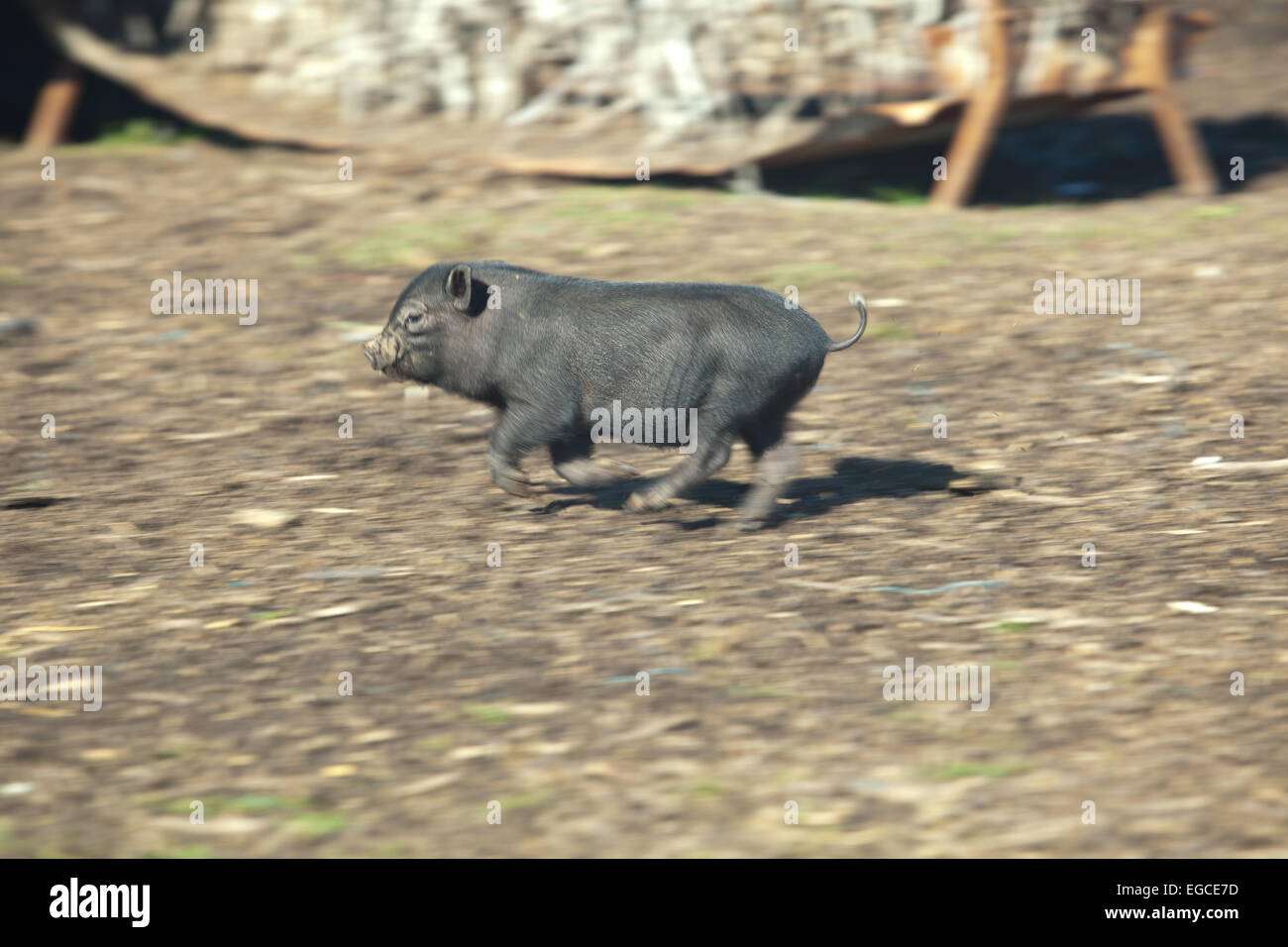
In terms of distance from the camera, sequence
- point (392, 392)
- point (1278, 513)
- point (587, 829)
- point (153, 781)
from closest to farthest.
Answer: point (587, 829)
point (153, 781)
point (1278, 513)
point (392, 392)

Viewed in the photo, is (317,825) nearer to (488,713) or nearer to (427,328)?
(488,713)

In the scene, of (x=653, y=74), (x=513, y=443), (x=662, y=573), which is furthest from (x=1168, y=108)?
(x=662, y=573)

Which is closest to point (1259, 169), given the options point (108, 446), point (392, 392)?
point (392, 392)

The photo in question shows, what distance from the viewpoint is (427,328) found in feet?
18.4

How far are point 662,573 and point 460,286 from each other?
142cm

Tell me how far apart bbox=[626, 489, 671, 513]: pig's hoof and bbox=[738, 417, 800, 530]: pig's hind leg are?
1.09ft

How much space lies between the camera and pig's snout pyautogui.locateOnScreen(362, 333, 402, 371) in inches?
221

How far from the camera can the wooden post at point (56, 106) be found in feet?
38.4

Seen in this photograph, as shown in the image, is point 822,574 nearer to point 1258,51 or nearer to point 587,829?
point 587,829

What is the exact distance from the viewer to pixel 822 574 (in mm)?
5086

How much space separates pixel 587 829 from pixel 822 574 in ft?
5.99

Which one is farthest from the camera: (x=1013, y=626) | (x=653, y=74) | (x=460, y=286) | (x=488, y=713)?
(x=653, y=74)

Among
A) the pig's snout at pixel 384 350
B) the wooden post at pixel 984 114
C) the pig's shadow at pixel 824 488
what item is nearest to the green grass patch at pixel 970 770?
the pig's shadow at pixel 824 488

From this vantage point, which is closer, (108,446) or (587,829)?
(587,829)
